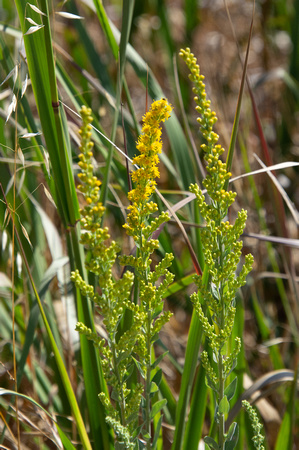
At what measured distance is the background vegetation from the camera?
2.77 ft

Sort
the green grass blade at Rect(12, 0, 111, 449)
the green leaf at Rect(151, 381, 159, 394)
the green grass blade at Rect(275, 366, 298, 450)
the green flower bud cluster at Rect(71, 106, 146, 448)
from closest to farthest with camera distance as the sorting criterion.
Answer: the green flower bud cluster at Rect(71, 106, 146, 448), the green leaf at Rect(151, 381, 159, 394), the green grass blade at Rect(12, 0, 111, 449), the green grass blade at Rect(275, 366, 298, 450)

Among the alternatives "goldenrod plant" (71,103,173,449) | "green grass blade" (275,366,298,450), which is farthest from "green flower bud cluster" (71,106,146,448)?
"green grass blade" (275,366,298,450)

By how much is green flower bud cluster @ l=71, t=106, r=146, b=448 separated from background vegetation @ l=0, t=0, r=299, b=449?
0.55ft

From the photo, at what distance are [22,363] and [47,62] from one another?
0.57 metres

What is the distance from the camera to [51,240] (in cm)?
117

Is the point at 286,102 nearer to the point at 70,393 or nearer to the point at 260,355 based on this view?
the point at 260,355

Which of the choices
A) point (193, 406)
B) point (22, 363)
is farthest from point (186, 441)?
point (22, 363)

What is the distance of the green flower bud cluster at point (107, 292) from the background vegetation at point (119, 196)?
6.6 inches

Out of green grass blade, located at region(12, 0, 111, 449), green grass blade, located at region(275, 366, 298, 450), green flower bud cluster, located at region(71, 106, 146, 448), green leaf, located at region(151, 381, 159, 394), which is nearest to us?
green flower bud cluster, located at region(71, 106, 146, 448)

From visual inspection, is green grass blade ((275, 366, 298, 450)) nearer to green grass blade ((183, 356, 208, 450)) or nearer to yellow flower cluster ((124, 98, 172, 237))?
green grass blade ((183, 356, 208, 450))

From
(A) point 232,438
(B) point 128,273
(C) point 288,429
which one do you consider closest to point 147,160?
(B) point 128,273

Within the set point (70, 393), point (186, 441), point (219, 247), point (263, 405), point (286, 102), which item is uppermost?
point (286, 102)

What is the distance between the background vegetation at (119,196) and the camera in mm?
844

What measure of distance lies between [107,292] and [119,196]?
110cm
